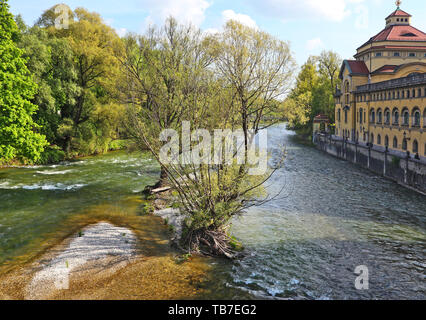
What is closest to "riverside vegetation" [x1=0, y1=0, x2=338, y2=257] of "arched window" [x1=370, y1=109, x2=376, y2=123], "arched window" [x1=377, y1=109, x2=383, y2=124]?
"arched window" [x1=377, y1=109, x2=383, y2=124]

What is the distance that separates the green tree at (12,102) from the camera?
2997cm

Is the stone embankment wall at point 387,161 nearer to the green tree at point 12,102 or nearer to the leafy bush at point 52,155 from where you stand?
the green tree at point 12,102

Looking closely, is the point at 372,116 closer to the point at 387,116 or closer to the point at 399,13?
the point at 387,116

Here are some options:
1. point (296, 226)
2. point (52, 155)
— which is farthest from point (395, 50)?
point (52, 155)

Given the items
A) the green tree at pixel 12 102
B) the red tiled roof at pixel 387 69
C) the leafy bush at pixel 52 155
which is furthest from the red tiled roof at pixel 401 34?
the green tree at pixel 12 102

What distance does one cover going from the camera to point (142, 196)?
1201 inches

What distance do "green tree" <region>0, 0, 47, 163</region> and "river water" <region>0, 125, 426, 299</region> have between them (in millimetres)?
4049

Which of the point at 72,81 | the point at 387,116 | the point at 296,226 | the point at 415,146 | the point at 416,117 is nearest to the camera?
the point at 296,226

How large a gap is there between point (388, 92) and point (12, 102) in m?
48.1

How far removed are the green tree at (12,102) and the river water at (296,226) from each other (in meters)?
4.05

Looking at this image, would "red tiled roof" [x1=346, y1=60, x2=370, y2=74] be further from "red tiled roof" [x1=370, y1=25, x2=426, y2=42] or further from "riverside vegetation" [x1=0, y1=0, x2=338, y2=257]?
"riverside vegetation" [x1=0, y1=0, x2=338, y2=257]

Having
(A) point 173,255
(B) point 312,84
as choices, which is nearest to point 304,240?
(A) point 173,255

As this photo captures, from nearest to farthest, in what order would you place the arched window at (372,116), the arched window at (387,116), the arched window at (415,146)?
1. the arched window at (415,146)
2. the arched window at (387,116)
3. the arched window at (372,116)

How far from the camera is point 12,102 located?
1200 inches
